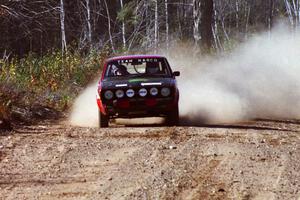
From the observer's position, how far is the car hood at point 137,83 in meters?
13.1

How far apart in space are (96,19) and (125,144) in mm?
38357

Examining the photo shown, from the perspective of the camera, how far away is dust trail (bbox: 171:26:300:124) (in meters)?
15.8

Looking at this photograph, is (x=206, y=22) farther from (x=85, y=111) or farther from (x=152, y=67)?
(x=152, y=67)

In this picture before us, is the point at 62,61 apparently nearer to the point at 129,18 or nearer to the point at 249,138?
the point at 249,138

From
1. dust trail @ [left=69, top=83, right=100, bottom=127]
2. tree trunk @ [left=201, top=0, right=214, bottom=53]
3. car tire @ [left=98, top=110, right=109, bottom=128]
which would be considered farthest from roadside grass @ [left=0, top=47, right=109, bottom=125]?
tree trunk @ [left=201, top=0, right=214, bottom=53]

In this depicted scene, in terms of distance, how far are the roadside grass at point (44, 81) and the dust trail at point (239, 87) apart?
3.18 meters

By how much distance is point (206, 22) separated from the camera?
76.1ft

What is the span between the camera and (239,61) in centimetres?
2572

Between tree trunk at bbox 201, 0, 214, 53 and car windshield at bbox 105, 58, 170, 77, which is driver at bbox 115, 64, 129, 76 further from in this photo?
tree trunk at bbox 201, 0, 214, 53

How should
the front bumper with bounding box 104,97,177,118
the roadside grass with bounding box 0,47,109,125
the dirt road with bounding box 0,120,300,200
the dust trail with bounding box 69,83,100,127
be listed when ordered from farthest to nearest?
the roadside grass with bounding box 0,47,109,125 → the dust trail with bounding box 69,83,100,127 → the front bumper with bounding box 104,97,177,118 → the dirt road with bounding box 0,120,300,200

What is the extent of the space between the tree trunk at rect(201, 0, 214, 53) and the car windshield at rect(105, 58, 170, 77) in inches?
359

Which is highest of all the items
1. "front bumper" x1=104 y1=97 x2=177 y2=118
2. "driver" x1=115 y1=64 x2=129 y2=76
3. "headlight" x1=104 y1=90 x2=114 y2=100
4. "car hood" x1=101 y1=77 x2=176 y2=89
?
"driver" x1=115 y1=64 x2=129 y2=76

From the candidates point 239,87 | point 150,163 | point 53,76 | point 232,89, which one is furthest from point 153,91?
point 53,76

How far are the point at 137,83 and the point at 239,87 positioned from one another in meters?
7.50
